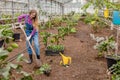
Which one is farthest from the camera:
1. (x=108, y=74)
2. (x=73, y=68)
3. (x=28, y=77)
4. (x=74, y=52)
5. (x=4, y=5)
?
(x=4, y=5)

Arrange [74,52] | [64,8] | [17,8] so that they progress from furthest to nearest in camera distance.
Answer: [64,8] → [17,8] → [74,52]

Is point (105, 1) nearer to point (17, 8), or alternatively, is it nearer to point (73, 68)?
point (73, 68)

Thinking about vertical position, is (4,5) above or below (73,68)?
above

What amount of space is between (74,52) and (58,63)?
1307mm

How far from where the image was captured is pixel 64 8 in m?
26.6

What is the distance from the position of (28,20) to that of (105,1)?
2345mm

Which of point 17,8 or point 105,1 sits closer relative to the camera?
point 105,1

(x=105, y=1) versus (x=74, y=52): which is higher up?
(x=105, y=1)

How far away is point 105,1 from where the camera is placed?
371cm

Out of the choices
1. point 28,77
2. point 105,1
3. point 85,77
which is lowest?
point 85,77

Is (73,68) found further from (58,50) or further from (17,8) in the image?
(17,8)

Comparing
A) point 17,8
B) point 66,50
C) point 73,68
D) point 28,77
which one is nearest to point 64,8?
point 17,8

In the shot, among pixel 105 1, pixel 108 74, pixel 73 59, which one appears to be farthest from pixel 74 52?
pixel 105 1

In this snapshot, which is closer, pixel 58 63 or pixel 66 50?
pixel 58 63
